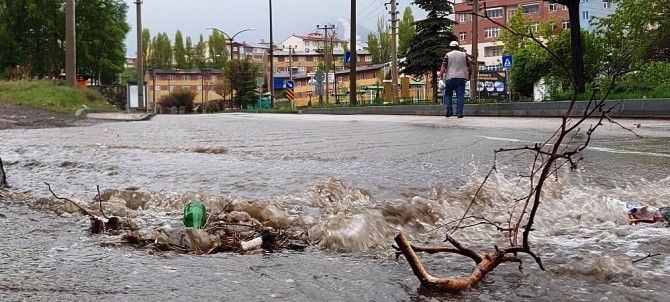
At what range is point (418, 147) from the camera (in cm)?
618

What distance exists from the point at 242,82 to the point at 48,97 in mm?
60641

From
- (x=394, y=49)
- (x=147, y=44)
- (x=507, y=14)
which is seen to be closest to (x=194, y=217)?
(x=394, y=49)

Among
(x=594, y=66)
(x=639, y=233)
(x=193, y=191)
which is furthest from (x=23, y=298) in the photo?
(x=594, y=66)

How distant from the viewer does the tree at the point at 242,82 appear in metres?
78.4

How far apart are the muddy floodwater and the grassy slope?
1228 centimetres

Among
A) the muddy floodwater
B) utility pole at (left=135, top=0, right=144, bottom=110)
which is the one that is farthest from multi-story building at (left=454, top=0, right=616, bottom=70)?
the muddy floodwater

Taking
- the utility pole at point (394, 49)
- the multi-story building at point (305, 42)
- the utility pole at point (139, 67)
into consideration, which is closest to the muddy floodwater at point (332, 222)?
the utility pole at point (139, 67)

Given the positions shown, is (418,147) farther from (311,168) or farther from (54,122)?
(54,122)

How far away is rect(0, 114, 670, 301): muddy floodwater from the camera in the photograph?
1907 mm

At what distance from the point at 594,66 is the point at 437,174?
755 inches

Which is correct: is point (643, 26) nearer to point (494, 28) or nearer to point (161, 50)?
point (494, 28)

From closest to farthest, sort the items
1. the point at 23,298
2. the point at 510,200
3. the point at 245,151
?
the point at 23,298
the point at 510,200
the point at 245,151

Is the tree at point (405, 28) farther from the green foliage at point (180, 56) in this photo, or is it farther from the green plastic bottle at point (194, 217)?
the green plastic bottle at point (194, 217)

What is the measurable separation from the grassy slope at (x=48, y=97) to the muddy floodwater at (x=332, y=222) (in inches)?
484
